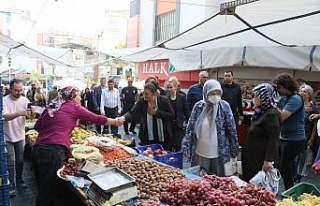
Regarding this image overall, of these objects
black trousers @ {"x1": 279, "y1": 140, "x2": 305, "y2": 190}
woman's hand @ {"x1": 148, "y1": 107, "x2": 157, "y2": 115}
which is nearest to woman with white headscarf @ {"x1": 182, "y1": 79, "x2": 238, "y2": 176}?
woman's hand @ {"x1": 148, "y1": 107, "x2": 157, "y2": 115}

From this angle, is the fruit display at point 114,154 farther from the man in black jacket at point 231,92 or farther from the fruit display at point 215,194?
the man in black jacket at point 231,92

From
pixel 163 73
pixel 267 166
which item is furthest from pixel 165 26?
pixel 267 166

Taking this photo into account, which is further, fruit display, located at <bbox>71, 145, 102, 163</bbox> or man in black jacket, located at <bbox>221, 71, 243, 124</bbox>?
man in black jacket, located at <bbox>221, 71, 243, 124</bbox>

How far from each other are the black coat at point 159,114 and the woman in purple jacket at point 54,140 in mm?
910

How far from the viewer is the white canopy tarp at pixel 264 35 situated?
12.4 ft

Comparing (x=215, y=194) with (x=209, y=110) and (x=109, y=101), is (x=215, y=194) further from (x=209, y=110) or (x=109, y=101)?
(x=109, y=101)

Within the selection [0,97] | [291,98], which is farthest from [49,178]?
[291,98]

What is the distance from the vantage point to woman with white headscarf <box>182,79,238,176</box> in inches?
144

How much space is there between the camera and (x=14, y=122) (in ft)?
15.3

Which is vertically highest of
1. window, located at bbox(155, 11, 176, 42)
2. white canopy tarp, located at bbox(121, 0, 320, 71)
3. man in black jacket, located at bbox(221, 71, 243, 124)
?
window, located at bbox(155, 11, 176, 42)

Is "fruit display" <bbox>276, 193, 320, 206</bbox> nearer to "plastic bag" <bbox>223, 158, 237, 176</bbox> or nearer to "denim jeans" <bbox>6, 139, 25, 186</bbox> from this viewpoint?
"plastic bag" <bbox>223, 158, 237, 176</bbox>

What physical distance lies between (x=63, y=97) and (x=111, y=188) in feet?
5.15

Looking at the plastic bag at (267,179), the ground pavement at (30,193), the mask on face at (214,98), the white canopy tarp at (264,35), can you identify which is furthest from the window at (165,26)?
the plastic bag at (267,179)

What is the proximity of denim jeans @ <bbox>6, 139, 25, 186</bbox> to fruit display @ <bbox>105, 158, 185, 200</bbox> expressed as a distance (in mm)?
1904
